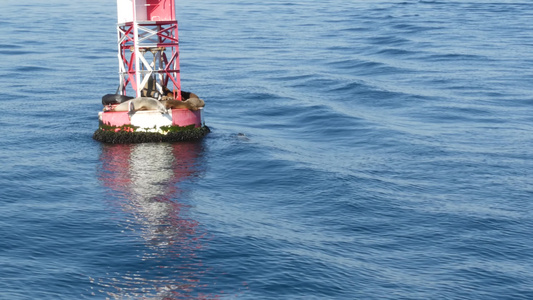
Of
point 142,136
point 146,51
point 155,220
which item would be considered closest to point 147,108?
point 142,136

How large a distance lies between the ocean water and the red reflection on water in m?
0.10

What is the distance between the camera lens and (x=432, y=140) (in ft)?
162

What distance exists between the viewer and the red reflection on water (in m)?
27.0

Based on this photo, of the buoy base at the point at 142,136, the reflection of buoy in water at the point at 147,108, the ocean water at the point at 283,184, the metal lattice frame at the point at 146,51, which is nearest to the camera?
the ocean water at the point at 283,184

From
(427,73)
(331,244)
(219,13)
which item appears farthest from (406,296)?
(219,13)

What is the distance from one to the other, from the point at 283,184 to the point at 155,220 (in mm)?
8722

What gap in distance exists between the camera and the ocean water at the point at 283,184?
1105 inches

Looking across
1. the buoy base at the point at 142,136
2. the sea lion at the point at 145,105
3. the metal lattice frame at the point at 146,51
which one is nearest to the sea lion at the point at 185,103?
the sea lion at the point at 145,105

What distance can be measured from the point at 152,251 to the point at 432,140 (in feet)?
82.4

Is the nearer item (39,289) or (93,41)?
(39,289)

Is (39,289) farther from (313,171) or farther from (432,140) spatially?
(432,140)

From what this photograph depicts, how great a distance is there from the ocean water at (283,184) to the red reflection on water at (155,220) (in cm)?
10

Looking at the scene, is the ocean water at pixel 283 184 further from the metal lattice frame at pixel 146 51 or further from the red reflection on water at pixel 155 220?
the metal lattice frame at pixel 146 51

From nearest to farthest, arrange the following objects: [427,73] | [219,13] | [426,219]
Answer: [426,219]
[427,73]
[219,13]
